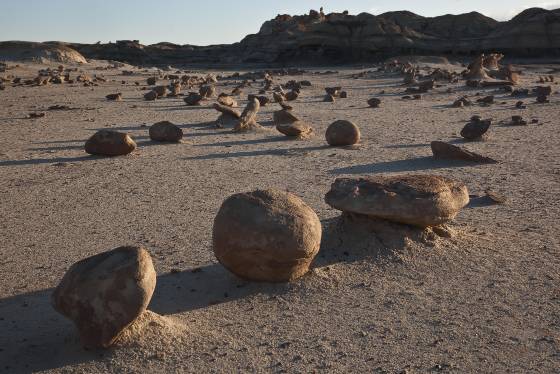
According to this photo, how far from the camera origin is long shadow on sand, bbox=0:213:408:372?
11.4ft

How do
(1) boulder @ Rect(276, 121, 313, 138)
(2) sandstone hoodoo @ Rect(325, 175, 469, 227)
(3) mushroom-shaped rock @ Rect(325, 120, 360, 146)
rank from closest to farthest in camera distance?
1. (2) sandstone hoodoo @ Rect(325, 175, 469, 227)
2. (3) mushroom-shaped rock @ Rect(325, 120, 360, 146)
3. (1) boulder @ Rect(276, 121, 313, 138)

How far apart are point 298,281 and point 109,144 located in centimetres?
557

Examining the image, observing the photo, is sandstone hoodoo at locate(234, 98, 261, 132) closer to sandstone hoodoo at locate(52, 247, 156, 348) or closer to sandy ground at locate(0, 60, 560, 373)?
sandy ground at locate(0, 60, 560, 373)

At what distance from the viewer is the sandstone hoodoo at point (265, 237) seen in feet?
13.8

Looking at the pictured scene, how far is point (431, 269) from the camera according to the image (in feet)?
15.3

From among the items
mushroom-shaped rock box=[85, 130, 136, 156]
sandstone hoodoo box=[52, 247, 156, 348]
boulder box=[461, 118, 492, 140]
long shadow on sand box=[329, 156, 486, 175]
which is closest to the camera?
sandstone hoodoo box=[52, 247, 156, 348]

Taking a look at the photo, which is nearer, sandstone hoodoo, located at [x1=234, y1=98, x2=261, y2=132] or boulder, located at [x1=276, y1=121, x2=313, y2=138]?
boulder, located at [x1=276, y1=121, x2=313, y2=138]

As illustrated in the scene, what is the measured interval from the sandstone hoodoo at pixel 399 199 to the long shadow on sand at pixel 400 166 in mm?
3005

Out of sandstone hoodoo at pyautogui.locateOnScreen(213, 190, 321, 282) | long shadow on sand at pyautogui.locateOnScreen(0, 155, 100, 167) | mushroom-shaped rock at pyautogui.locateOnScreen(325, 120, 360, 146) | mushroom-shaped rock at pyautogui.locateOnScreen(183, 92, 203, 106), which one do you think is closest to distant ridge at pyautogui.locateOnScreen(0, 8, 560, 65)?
mushroom-shaped rock at pyautogui.locateOnScreen(183, 92, 203, 106)

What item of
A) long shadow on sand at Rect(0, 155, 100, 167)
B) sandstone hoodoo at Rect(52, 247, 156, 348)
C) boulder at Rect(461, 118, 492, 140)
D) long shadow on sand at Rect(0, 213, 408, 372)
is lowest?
long shadow on sand at Rect(0, 155, 100, 167)

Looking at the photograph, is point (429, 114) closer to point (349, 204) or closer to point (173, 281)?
point (349, 204)

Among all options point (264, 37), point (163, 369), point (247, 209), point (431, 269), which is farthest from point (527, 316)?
point (264, 37)

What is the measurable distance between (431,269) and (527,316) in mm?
865

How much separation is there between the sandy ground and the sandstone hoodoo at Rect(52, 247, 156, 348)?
122 millimetres
